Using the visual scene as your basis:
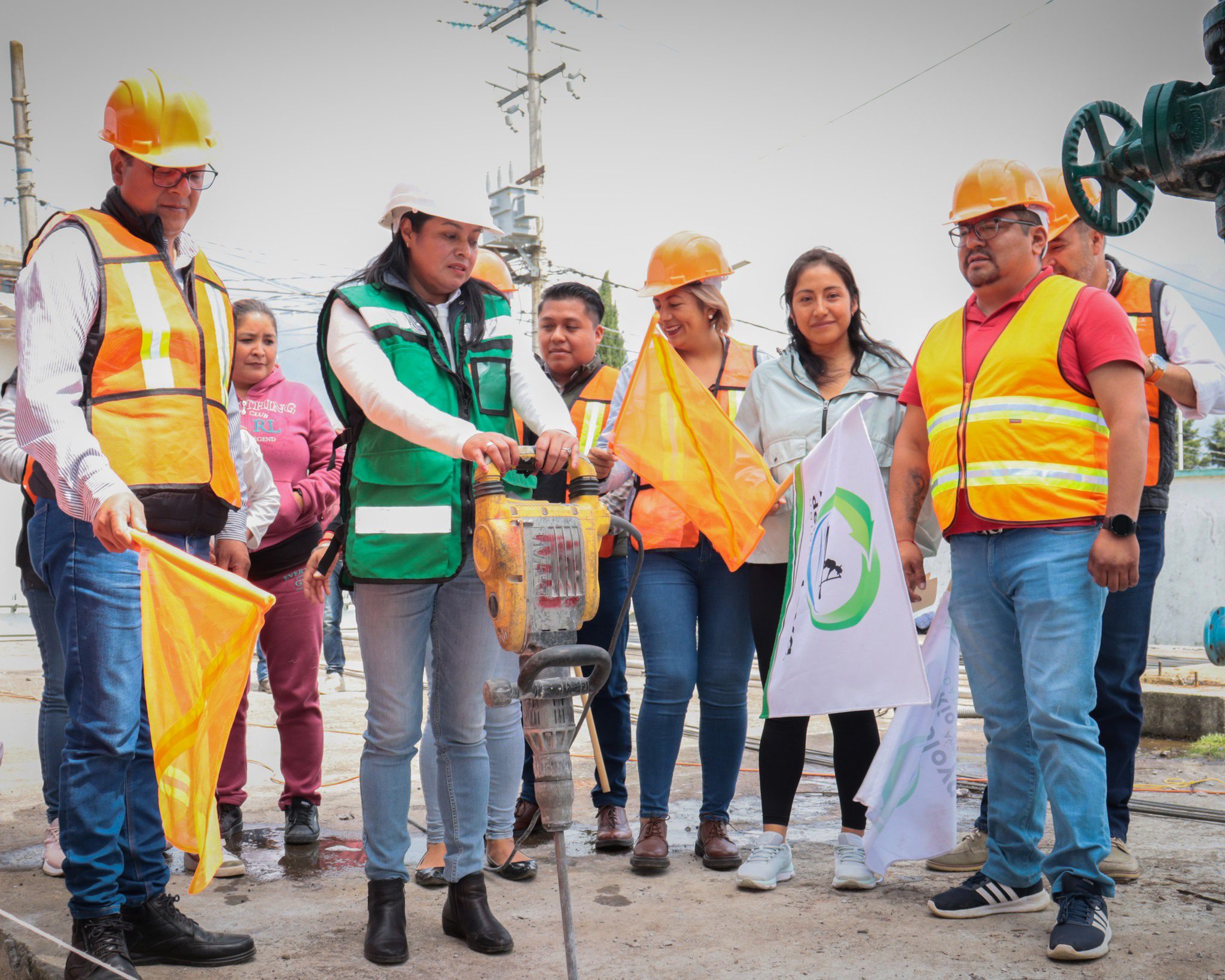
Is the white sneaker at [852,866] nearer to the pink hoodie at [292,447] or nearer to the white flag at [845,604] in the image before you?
the white flag at [845,604]

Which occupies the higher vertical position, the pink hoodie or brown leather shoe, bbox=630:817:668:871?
the pink hoodie

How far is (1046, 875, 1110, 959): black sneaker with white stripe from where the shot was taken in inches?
107

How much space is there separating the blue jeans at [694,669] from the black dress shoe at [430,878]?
28.9 inches

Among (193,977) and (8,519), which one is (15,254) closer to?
(8,519)

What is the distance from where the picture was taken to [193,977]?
2738 millimetres

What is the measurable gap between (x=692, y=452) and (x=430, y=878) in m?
1.73

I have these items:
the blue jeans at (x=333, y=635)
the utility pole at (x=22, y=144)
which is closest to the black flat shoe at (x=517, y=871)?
the blue jeans at (x=333, y=635)

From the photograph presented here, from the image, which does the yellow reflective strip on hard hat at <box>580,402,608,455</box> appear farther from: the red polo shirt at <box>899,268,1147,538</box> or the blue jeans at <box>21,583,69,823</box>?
the blue jeans at <box>21,583,69,823</box>

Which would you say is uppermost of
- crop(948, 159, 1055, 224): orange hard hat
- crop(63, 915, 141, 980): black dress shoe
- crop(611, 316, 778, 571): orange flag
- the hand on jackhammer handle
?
crop(948, 159, 1055, 224): orange hard hat

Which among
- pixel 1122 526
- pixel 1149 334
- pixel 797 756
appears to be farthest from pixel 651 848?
pixel 1149 334

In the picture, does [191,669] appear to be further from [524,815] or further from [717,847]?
[524,815]

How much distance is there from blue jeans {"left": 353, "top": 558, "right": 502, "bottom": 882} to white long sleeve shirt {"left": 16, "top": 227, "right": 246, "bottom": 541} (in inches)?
29.5

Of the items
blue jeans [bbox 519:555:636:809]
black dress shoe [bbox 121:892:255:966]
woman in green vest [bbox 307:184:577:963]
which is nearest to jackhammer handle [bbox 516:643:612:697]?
woman in green vest [bbox 307:184:577:963]

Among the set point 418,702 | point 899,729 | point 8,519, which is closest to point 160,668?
point 418,702
